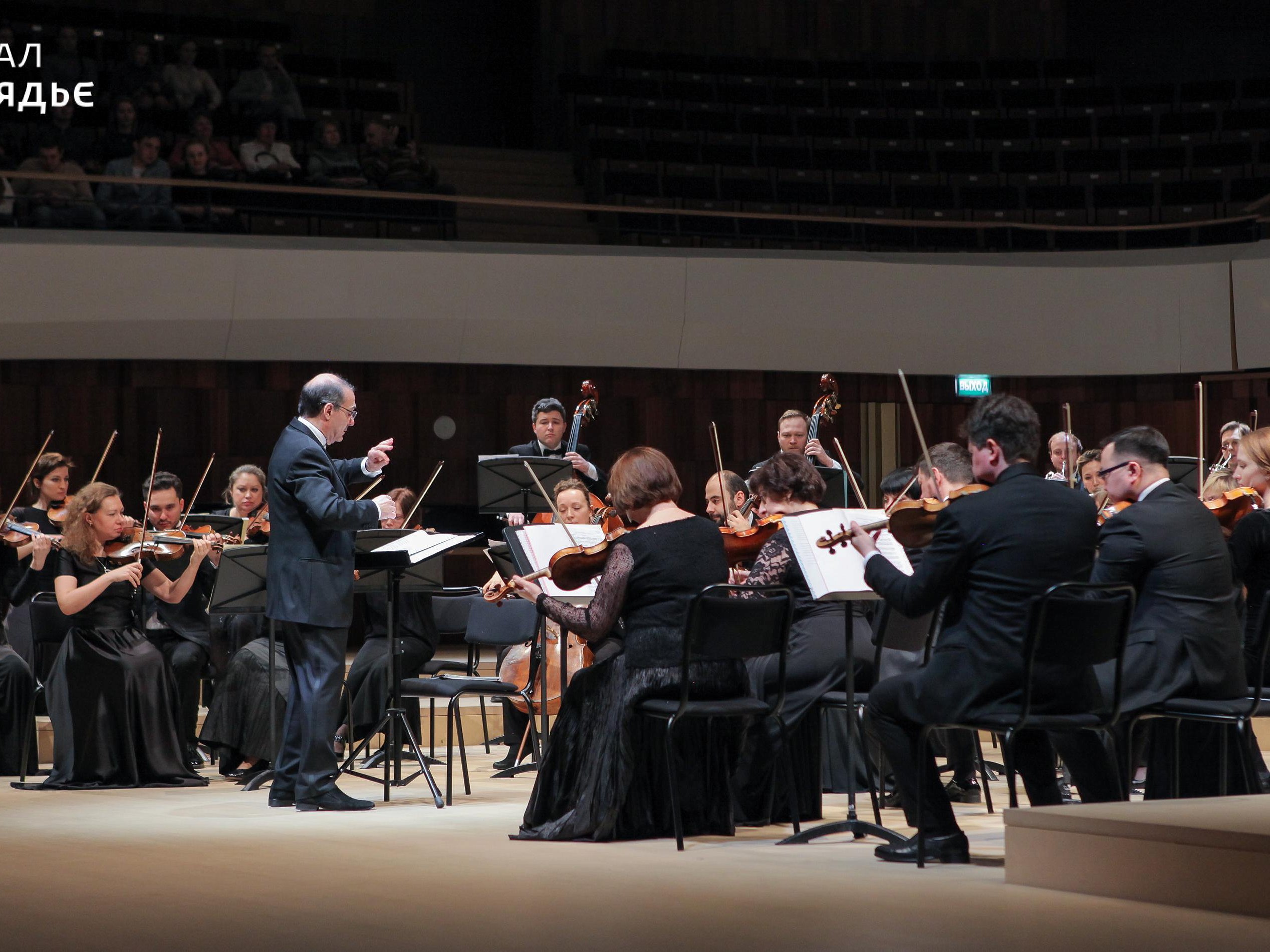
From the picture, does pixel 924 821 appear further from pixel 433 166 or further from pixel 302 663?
pixel 433 166

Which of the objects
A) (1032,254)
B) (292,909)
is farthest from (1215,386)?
(292,909)

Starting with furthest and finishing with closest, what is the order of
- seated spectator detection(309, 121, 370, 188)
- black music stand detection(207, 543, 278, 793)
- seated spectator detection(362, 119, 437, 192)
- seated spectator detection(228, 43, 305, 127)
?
seated spectator detection(228, 43, 305, 127) → seated spectator detection(362, 119, 437, 192) → seated spectator detection(309, 121, 370, 188) → black music stand detection(207, 543, 278, 793)

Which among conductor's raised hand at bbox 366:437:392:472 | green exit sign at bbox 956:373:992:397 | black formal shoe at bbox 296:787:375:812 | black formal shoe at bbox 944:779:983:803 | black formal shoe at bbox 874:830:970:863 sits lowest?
black formal shoe at bbox 944:779:983:803

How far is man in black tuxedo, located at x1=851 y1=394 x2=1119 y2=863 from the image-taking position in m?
3.62

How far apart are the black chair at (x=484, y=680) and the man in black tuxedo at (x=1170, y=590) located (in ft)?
Answer: 6.78

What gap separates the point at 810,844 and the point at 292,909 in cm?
148

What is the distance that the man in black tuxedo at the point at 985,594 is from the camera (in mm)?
3625

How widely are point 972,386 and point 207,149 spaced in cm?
535

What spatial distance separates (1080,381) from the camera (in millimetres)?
11328

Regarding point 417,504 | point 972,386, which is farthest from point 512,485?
point 972,386

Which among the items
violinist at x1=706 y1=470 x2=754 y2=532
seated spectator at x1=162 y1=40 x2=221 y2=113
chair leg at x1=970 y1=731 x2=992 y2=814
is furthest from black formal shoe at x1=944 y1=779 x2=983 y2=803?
seated spectator at x1=162 y1=40 x2=221 y2=113

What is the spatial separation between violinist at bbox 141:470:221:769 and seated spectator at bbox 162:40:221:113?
468 cm

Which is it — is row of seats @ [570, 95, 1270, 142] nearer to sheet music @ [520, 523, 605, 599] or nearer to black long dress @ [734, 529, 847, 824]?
sheet music @ [520, 523, 605, 599]

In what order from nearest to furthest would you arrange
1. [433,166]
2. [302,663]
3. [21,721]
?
[302,663]
[21,721]
[433,166]
